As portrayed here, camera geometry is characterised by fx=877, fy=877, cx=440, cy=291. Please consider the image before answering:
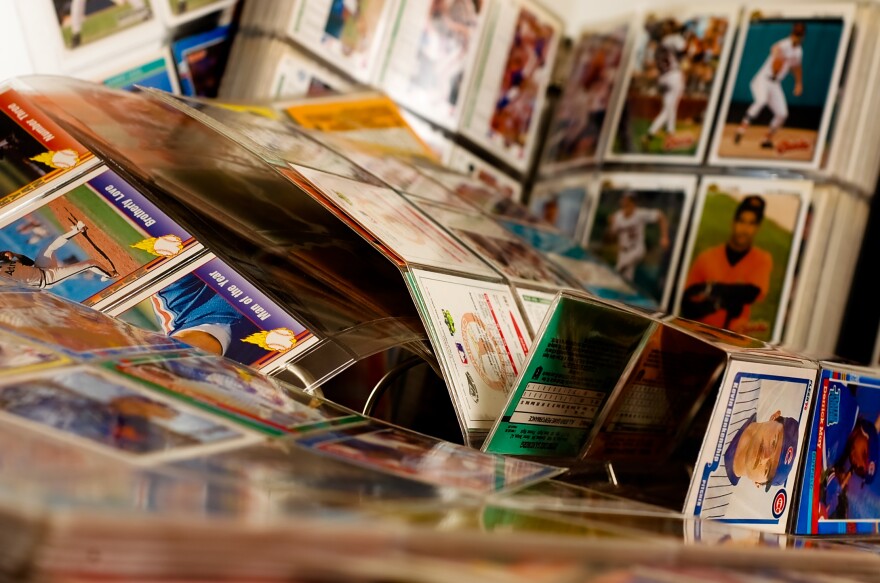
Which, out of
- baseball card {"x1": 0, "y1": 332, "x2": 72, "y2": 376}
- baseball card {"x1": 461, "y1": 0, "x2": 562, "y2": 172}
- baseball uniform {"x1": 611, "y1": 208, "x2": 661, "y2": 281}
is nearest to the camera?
baseball card {"x1": 0, "y1": 332, "x2": 72, "y2": 376}

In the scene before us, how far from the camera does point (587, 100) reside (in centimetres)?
272

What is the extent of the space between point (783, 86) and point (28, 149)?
1.86 meters

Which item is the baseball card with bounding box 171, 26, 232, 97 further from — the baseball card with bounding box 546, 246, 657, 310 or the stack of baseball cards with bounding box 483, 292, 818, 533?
the stack of baseball cards with bounding box 483, 292, 818, 533

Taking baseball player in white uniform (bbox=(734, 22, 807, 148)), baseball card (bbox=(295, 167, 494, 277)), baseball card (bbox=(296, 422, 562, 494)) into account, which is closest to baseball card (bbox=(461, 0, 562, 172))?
baseball player in white uniform (bbox=(734, 22, 807, 148))

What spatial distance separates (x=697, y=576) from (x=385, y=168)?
45.0 inches

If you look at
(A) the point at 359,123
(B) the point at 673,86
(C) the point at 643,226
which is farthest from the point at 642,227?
(A) the point at 359,123

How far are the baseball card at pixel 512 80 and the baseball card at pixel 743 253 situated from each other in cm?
66

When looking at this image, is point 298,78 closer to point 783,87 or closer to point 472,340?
point 472,340

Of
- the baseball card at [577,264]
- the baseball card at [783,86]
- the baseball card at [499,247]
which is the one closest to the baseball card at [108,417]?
the baseball card at [499,247]

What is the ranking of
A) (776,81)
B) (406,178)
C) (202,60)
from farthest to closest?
(776,81) → (202,60) → (406,178)

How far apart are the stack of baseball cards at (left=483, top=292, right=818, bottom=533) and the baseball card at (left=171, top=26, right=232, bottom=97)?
1252 mm

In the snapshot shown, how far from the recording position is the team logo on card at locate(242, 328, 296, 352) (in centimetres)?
121

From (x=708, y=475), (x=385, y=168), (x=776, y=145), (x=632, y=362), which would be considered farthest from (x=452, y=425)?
(x=776, y=145)

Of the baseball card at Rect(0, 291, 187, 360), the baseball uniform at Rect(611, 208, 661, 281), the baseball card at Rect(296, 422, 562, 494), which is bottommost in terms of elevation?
the baseball card at Rect(296, 422, 562, 494)
